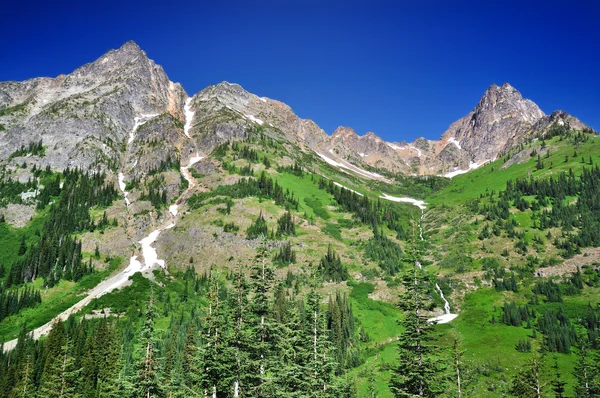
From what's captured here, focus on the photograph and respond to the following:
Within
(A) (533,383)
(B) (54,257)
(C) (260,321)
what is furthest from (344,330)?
(B) (54,257)

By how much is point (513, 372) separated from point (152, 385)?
3778 inches

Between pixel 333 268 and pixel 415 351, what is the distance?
128 metres

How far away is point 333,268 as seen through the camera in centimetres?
16112

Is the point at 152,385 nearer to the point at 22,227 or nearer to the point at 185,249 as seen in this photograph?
the point at 185,249

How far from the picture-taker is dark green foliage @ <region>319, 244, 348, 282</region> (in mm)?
156250

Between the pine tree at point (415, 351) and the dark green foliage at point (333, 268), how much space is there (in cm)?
11917

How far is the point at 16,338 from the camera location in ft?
387

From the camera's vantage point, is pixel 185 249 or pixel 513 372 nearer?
pixel 513 372

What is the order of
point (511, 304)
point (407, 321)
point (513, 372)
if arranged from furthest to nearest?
point (511, 304), point (513, 372), point (407, 321)

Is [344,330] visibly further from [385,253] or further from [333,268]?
[385,253]

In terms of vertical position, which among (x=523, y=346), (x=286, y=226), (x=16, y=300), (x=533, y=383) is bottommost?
(x=523, y=346)

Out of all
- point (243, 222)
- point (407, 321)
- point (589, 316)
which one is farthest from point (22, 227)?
point (589, 316)

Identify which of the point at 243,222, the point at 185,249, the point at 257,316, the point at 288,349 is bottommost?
the point at 288,349

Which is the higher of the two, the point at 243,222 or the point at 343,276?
the point at 243,222
